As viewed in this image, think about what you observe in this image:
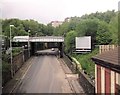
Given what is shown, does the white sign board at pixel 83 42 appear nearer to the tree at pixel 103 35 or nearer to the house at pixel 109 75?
the tree at pixel 103 35

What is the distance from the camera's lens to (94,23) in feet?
261

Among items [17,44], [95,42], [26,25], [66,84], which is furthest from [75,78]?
[26,25]

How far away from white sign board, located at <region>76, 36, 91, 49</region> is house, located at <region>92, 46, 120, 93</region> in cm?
5103

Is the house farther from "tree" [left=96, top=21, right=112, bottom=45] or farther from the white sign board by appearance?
"tree" [left=96, top=21, right=112, bottom=45]

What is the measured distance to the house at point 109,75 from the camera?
1586cm

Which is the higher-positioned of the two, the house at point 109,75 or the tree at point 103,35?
the tree at point 103,35

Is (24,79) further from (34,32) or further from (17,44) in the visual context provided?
(34,32)

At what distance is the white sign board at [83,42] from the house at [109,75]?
5103 cm

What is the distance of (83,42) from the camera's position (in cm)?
7562

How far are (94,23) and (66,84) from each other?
39.7m

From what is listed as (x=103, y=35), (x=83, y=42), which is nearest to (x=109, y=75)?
(x=103, y=35)

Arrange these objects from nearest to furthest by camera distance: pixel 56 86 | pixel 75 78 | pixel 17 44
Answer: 1. pixel 56 86
2. pixel 75 78
3. pixel 17 44

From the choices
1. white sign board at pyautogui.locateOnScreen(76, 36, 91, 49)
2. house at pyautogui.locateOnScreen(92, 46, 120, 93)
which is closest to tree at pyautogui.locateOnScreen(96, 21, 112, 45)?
white sign board at pyautogui.locateOnScreen(76, 36, 91, 49)

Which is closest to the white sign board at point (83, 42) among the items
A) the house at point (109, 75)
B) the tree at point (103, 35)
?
the tree at point (103, 35)
